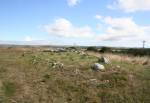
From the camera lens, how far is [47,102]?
11.7m

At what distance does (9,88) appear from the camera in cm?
1300

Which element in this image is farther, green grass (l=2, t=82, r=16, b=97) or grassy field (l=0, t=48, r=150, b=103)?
green grass (l=2, t=82, r=16, b=97)

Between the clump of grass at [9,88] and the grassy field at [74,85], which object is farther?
the clump of grass at [9,88]

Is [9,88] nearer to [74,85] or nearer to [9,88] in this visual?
[9,88]

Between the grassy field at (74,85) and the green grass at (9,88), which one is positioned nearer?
the grassy field at (74,85)

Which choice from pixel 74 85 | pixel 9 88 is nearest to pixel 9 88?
pixel 9 88

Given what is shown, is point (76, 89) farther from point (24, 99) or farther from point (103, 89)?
point (24, 99)

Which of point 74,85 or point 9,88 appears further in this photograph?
point 74,85

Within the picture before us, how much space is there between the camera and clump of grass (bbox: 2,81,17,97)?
40.2 feet

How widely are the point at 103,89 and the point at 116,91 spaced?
0.59 metres

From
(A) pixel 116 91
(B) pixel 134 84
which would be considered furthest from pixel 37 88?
(B) pixel 134 84

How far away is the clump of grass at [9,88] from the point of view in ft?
40.2

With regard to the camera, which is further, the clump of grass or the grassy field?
the clump of grass

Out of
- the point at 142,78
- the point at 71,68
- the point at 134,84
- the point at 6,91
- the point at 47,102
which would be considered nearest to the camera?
the point at 47,102
